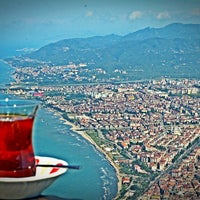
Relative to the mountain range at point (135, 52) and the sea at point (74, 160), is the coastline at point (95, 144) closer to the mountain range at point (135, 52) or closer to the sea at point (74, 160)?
the sea at point (74, 160)

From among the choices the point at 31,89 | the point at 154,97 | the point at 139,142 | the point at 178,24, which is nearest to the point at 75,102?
the point at 31,89

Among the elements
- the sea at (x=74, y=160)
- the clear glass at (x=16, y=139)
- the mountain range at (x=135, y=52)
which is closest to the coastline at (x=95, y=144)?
the sea at (x=74, y=160)

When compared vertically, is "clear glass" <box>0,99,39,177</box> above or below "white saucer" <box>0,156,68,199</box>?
above

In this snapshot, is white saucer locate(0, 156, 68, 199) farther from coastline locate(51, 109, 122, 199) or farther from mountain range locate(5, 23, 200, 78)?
mountain range locate(5, 23, 200, 78)

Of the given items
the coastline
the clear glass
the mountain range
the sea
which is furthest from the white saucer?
the mountain range

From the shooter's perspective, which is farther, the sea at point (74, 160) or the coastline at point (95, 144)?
the coastline at point (95, 144)

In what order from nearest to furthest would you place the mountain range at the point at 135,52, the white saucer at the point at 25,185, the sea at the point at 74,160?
the white saucer at the point at 25,185 < the sea at the point at 74,160 < the mountain range at the point at 135,52

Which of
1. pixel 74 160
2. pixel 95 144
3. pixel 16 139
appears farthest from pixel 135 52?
pixel 16 139
